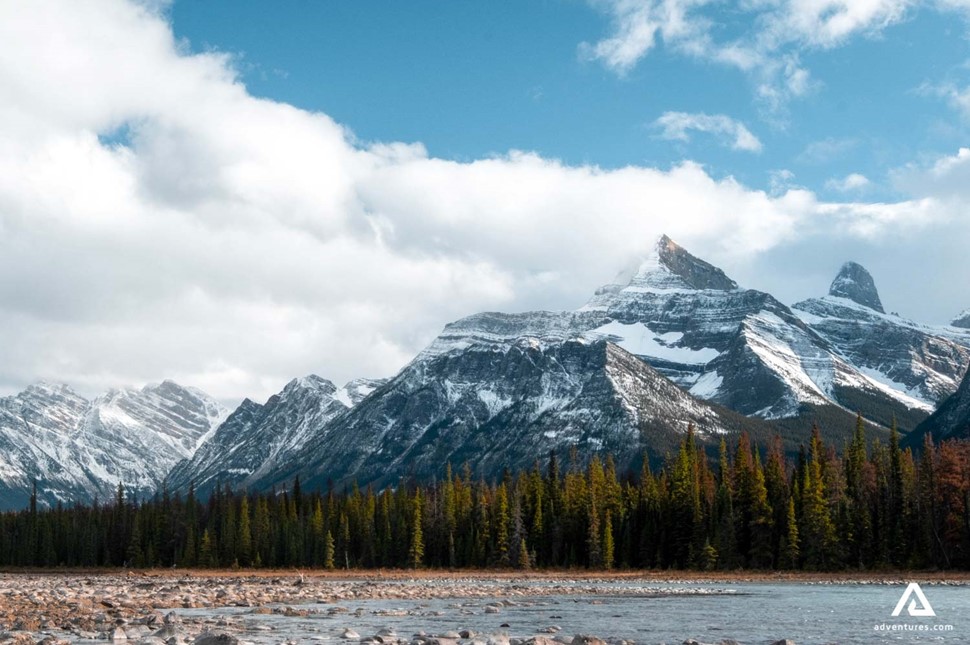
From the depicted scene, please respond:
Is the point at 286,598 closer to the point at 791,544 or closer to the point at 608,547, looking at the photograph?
the point at 791,544

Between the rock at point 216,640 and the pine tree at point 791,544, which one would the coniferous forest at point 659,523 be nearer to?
the pine tree at point 791,544

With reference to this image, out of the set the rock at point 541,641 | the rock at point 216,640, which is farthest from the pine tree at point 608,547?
the rock at point 216,640

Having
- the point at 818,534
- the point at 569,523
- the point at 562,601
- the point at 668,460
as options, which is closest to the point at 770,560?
the point at 818,534

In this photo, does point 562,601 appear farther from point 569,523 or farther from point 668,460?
point 668,460

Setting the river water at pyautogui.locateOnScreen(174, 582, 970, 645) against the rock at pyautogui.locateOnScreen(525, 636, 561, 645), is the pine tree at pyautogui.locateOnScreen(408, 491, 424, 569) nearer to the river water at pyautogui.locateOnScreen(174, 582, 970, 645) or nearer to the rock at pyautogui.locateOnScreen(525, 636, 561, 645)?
the river water at pyautogui.locateOnScreen(174, 582, 970, 645)

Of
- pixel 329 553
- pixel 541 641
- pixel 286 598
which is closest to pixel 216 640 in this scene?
pixel 541 641

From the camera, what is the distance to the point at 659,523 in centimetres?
15525

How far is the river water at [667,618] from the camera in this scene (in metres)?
54.6

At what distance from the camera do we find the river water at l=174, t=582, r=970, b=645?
179 ft

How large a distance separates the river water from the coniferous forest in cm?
3722

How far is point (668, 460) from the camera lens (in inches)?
7111

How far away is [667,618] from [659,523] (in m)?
90.3

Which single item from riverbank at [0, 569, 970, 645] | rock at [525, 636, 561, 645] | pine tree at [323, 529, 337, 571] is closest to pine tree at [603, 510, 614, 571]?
riverbank at [0, 569, 970, 645]

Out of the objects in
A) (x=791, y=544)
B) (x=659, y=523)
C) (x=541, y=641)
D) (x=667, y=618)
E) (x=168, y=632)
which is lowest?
(x=667, y=618)
